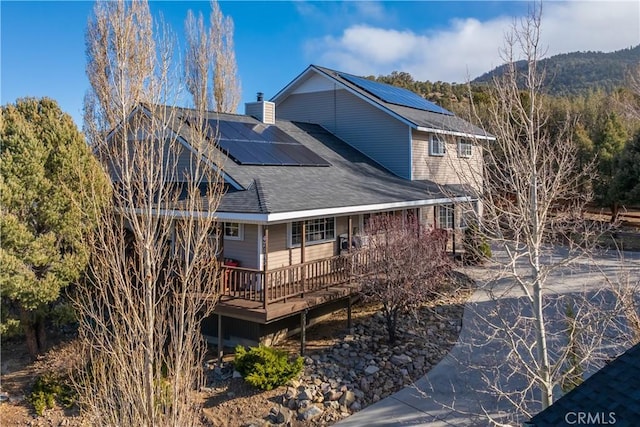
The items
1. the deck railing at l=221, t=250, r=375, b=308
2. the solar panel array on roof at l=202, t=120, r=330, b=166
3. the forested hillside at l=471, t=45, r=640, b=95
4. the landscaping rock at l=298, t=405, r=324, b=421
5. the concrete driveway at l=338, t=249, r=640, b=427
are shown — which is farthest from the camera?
the forested hillside at l=471, t=45, r=640, b=95

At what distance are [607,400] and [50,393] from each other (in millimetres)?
9816

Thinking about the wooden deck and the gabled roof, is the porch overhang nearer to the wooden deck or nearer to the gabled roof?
the wooden deck

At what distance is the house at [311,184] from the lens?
10.3 m

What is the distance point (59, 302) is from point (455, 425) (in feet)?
32.0

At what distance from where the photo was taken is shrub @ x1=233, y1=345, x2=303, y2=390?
8.80 meters

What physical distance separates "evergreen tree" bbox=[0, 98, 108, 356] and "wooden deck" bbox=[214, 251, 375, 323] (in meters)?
3.49

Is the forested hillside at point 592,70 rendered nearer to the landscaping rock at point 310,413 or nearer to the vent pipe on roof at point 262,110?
the vent pipe on roof at point 262,110

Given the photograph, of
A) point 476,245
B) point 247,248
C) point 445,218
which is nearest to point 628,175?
point 445,218

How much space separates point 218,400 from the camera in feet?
29.0

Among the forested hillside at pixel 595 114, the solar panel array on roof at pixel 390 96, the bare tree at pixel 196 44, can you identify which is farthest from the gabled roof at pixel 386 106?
the bare tree at pixel 196 44

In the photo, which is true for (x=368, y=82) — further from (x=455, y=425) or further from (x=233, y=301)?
(x=455, y=425)

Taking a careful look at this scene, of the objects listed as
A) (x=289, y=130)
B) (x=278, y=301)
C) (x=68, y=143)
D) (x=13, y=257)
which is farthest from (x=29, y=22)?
(x=278, y=301)

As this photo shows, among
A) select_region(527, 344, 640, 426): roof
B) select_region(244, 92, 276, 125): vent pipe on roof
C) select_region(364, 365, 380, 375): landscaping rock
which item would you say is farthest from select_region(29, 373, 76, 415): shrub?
select_region(244, 92, 276, 125): vent pipe on roof

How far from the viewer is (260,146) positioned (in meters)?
14.8
